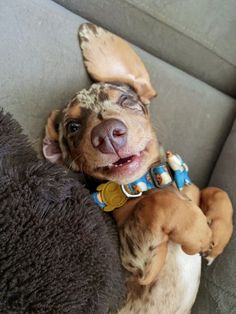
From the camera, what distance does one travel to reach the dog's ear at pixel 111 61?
2.12 metres

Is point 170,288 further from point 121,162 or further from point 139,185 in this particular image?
point 121,162

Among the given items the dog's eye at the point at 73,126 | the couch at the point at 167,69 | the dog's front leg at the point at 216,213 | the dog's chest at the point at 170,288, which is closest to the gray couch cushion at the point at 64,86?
the couch at the point at 167,69

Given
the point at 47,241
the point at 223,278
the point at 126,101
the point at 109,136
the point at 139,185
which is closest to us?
the point at 47,241

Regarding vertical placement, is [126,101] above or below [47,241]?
above

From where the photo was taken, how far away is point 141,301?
186cm

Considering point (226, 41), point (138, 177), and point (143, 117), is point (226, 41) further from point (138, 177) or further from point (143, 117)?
point (138, 177)

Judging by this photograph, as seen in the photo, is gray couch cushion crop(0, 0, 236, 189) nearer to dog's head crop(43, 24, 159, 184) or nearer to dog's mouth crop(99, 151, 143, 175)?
dog's head crop(43, 24, 159, 184)

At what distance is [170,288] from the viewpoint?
74.4 inches

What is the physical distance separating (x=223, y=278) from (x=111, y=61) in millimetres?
1064

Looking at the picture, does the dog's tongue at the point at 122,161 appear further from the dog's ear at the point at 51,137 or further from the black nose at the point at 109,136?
the dog's ear at the point at 51,137

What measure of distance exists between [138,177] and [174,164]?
0.19 meters

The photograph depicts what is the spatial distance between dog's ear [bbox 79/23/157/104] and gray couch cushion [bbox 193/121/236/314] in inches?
19.1

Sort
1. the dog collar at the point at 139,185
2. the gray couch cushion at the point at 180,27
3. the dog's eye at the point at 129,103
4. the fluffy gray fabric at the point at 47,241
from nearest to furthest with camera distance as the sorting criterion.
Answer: the fluffy gray fabric at the point at 47,241 < the dog collar at the point at 139,185 < the dog's eye at the point at 129,103 < the gray couch cushion at the point at 180,27

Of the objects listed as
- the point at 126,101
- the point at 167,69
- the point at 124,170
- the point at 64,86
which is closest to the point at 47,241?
the point at 124,170
